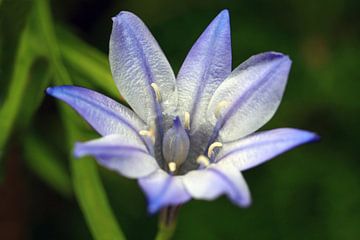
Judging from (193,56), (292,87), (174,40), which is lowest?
(292,87)

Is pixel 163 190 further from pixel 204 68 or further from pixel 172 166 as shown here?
pixel 204 68

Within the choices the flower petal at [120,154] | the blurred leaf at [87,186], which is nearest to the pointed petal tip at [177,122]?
the flower petal at [120,154]

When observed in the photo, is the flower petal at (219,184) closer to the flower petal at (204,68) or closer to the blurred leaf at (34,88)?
the flower petal at (204,68)

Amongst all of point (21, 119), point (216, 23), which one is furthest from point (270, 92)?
point (21, 119)

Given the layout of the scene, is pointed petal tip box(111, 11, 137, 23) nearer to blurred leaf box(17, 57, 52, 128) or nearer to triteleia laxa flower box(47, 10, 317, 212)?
triteleia laxa flower box(47, 10, 317, 212)

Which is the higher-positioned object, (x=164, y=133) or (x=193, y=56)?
A: (x=193, y=56)

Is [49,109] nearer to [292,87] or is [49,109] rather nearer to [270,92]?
[292,87]
